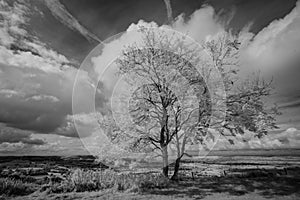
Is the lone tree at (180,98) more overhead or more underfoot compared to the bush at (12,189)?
more overhead

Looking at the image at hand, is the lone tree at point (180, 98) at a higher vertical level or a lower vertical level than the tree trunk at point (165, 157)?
higher

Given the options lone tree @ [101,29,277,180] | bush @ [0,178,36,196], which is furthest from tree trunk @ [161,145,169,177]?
bush @ [0,178,36,196]

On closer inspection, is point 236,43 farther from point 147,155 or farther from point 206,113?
point 147,155

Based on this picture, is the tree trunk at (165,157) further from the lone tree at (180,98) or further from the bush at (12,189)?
the bush at (12,189)

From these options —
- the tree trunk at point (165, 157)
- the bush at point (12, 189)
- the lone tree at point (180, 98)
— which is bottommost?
the bush at point (12, 189)

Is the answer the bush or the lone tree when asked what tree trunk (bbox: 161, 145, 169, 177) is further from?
Result: the bush

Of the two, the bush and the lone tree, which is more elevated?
the lone tree

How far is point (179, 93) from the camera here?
13219 millimetres

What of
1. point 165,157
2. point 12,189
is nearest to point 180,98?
point 165,157

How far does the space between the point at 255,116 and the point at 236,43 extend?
5009 millimetres

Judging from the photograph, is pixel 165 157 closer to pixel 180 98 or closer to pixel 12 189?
pixel 180 98

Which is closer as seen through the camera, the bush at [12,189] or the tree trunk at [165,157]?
the bush at [12,189]

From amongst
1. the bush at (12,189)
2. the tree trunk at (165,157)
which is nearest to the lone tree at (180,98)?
the tree trunk at (165,157)

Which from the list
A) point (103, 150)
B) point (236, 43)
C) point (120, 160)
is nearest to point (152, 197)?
point (120, 160)
